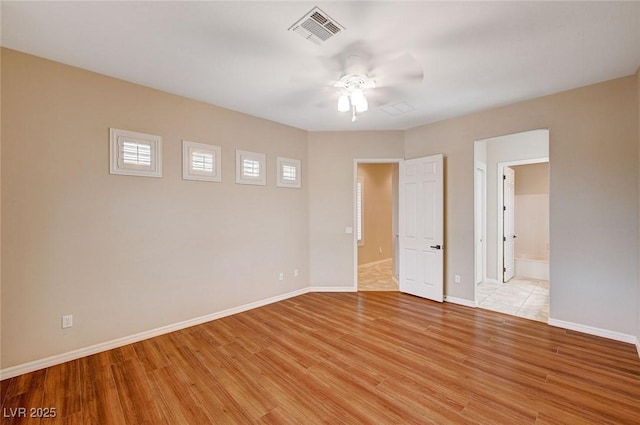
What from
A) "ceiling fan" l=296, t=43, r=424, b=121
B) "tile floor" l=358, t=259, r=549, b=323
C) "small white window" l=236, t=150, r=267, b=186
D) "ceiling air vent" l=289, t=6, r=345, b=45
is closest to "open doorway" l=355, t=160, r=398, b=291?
"tile floor" l=358, t=259, r=549, b=323

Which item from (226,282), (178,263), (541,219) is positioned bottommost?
(226,282)

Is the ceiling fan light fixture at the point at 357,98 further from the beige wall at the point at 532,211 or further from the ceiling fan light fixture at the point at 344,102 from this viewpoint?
the beige wall at the point at 532,211

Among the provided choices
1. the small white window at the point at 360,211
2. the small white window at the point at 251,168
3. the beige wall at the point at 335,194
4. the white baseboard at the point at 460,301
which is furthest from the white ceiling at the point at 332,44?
the small white window at the point at 360,211

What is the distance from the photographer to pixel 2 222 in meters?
2.38

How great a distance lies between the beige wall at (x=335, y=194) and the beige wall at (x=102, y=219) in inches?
49.3

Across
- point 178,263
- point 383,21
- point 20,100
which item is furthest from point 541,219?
point 20,100

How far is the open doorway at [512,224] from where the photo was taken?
180 inches

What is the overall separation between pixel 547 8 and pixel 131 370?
4569 mm

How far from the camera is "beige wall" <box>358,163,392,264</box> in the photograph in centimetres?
748

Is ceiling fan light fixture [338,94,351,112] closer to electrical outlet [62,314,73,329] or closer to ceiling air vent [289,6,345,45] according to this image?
ceiling air vent [289,6,345,45]

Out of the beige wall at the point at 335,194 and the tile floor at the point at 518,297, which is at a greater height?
the beige wall at the point at 335,194

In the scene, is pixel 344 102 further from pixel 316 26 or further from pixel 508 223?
pixel 508 223

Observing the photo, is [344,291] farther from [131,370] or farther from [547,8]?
[547,8]

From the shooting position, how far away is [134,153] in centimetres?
310
